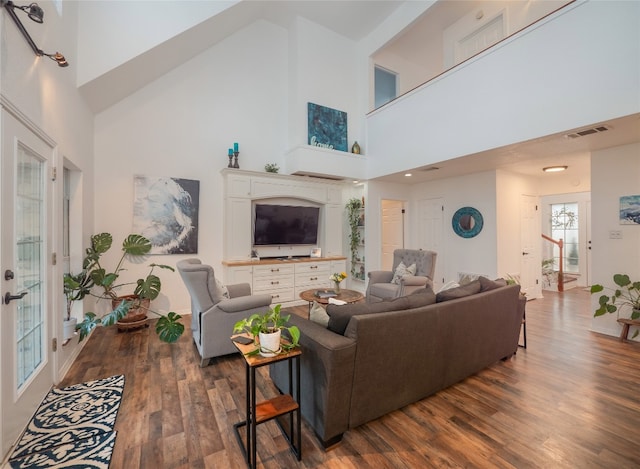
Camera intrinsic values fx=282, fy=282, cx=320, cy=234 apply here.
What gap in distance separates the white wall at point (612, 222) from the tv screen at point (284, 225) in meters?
4.31

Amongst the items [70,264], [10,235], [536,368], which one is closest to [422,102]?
[536,368]

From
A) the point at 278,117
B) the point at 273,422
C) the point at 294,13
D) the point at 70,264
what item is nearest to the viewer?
the point at 273,422

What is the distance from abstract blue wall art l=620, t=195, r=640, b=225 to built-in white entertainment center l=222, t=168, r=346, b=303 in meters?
4.15

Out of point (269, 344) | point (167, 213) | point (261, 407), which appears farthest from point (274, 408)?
point (167, 213)

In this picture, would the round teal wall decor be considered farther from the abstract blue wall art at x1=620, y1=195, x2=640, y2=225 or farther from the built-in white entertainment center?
the built-in white entertainment center

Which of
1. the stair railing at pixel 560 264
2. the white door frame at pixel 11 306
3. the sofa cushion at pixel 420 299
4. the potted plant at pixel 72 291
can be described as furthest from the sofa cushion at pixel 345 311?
the stair railing at pixel 560 264

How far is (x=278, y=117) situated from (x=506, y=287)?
4.76 metres

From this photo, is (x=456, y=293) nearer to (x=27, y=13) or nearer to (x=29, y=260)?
(x=29, y=260)

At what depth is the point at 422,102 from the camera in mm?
4598

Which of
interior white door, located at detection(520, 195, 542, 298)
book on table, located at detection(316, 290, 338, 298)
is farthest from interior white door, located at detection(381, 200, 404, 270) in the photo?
book on table, located at detection(316, 290, 338, 298)

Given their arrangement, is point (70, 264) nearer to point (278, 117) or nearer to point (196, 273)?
point (196, 273)

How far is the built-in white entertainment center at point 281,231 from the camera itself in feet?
15.8

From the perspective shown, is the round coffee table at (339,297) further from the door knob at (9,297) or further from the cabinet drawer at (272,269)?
the door knob at (9,297)

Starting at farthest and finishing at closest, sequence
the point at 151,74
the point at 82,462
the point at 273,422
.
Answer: the point at 151,74 → the point at 273,422 → the point at 82,462
